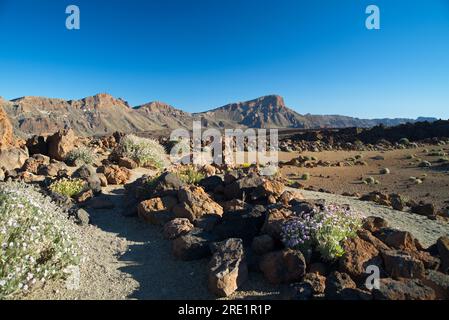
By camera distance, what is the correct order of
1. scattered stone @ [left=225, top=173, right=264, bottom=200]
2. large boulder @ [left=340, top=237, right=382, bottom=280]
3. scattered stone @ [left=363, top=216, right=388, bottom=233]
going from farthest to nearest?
scattered stone @ [left=225, top=173, right=264, bottom=200] < scattered stone @ [left=363, top=216, right=388, bottom=233] < large boulder @ [left=340, top=237, right=382, bottom=280]

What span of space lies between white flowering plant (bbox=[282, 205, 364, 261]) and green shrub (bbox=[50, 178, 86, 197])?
18.3 feet

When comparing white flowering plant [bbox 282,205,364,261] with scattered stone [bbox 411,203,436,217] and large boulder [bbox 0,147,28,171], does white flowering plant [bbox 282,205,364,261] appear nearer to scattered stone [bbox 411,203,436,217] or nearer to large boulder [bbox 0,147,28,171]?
scattered stone [bbox 411,203,436,217]

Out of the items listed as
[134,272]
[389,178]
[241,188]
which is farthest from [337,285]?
[389,178]

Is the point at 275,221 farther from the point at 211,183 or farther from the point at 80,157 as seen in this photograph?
the point at 80,157

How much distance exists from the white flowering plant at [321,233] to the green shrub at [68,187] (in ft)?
18.3

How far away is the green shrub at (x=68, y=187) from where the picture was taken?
8680 millimetres

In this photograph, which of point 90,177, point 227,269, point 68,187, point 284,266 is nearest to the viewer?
point 227,269

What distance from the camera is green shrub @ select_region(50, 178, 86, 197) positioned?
8.68m

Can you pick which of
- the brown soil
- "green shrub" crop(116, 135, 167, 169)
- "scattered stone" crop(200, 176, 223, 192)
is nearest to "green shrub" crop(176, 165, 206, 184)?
"scattered stone" crop(200, 176, 223, 192)

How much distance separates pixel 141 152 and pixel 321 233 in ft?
34.5

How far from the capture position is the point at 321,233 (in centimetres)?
549

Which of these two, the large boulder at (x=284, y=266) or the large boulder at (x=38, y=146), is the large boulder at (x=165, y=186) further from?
the large boulder at (x=38, y=146)

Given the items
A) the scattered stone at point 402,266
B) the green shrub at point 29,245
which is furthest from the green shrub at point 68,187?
the scattered stone at point 402,266
